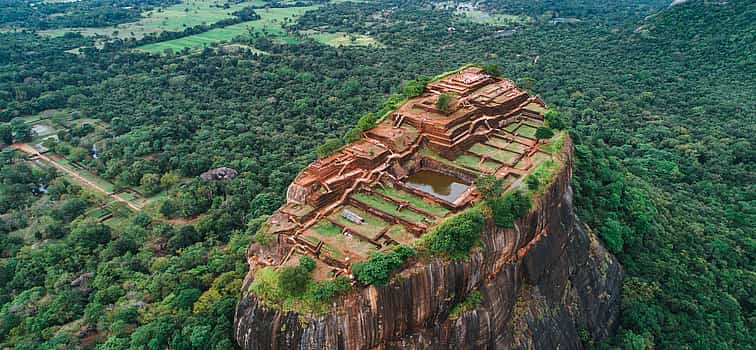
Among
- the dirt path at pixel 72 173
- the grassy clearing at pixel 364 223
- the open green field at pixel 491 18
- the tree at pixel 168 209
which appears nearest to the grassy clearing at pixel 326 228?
the grassy clearing at pixel 364 223

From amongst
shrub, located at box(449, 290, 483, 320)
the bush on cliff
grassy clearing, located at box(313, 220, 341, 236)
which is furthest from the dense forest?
shrub, located at box(449, 290, 483, 320)

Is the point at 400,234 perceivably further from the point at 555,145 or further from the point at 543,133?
the point at 543,133

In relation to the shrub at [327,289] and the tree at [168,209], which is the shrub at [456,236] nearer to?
the shrub at [327,289]

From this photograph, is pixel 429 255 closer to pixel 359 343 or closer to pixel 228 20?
pixel 359 343

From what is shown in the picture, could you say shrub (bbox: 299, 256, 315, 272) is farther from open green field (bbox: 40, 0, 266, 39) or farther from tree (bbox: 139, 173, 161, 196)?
open green field (bbox: 40, 0, 266, 39)

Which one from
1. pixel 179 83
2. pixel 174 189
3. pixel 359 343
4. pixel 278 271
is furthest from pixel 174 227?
pixel 179 83

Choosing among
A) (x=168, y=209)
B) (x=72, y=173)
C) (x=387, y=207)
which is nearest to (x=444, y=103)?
(x=387, y=207)
